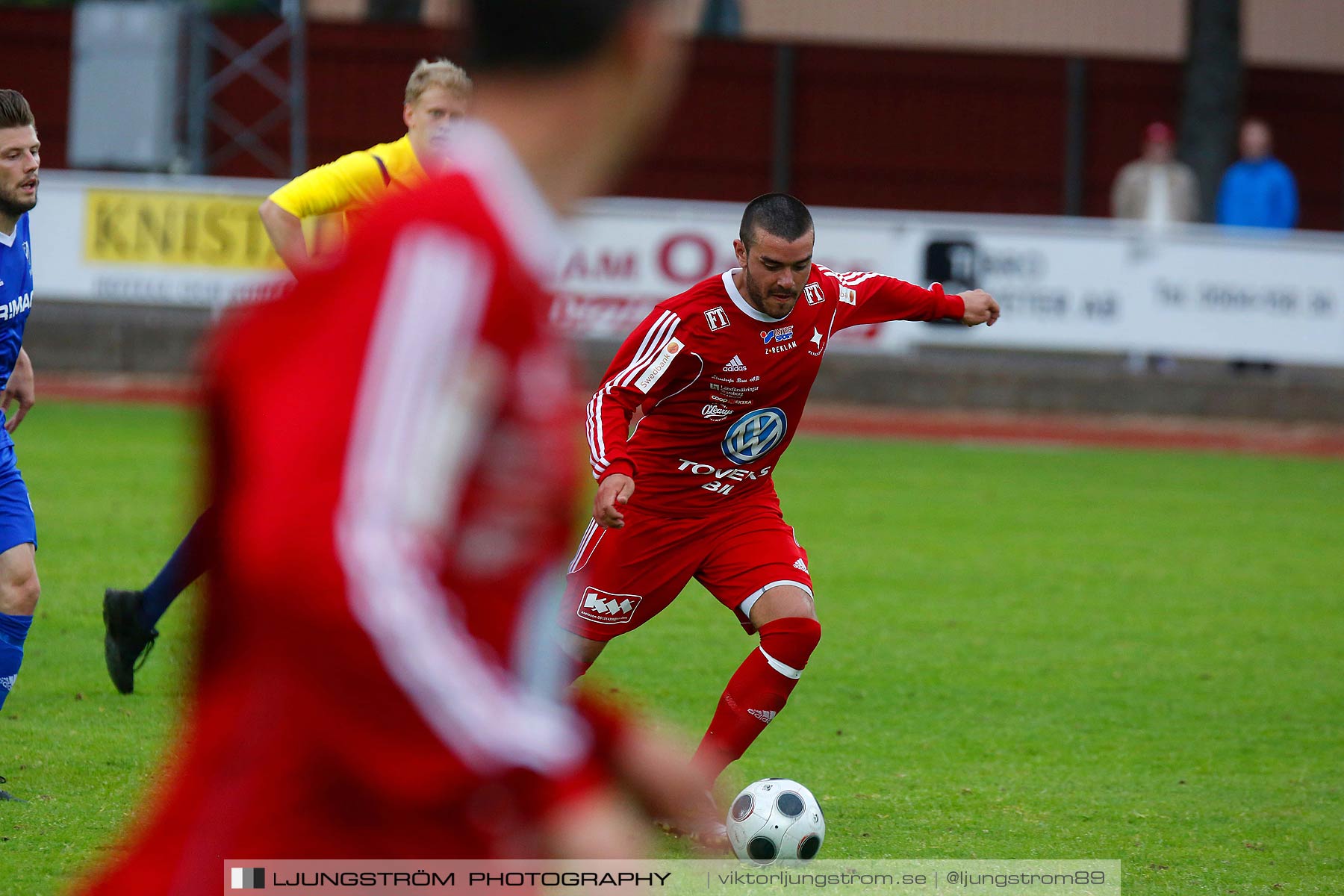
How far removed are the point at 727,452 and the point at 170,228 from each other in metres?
11.6

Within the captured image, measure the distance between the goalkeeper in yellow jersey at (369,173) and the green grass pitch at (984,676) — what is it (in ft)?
5.07

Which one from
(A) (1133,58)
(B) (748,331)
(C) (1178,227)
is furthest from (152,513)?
(A) (1133,58)

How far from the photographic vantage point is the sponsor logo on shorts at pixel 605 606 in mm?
5387

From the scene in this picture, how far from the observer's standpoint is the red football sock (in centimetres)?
508

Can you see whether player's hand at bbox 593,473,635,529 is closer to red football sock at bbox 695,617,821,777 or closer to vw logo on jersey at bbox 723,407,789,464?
red football sock at bbox 695,617,821,777

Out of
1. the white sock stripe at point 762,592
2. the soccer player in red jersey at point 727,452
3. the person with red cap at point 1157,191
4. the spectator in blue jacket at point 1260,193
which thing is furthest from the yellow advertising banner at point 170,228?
the white sock stripe at point 762,592

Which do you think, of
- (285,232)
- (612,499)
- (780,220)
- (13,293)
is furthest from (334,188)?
(612,499)

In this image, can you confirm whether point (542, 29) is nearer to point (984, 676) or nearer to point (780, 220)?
point (780, 220)

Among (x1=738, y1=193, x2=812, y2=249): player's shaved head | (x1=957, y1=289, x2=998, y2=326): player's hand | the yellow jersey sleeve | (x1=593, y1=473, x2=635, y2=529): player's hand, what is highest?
the yellow jersey sleeve

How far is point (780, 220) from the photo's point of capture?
5230 mm

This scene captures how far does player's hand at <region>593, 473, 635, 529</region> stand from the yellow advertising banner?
1191 centimetres

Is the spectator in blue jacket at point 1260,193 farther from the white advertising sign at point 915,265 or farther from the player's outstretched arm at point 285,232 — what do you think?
the player's outstretched arm at point 285,232

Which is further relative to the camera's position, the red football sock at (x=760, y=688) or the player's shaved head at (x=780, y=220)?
the player's shaved head at (x=780, y=220)

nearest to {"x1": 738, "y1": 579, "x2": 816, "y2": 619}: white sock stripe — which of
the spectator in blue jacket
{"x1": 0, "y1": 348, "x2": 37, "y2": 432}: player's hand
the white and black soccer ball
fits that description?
the white and black soccer ball
